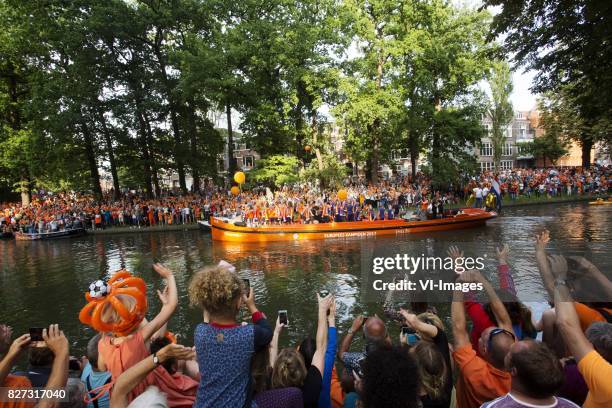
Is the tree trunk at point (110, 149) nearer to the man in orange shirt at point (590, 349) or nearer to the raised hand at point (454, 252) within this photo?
the raised hand at point (454, 252)

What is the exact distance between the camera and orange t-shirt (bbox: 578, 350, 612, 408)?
2.17m

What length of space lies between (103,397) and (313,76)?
2775 centimetres

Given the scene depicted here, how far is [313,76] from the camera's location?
28.5 metres

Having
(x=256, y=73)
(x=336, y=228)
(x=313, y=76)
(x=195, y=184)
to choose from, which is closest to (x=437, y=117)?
(x=313, y=76)

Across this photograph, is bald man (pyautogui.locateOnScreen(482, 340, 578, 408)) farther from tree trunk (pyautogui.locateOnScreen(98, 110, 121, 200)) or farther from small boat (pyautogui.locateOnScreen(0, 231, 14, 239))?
tree trunk (pyautogui.locateOnScreen(98, 110, 121, 200))

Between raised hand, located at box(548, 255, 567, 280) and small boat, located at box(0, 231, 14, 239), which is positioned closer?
raised hand, located at box(548, 255, 567, 280)

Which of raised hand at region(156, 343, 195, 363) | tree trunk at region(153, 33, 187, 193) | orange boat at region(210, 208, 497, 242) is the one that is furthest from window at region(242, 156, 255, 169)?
raised hand at region(156, 343, 195, 363)

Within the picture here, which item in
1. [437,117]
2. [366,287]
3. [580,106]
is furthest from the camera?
[437,117]

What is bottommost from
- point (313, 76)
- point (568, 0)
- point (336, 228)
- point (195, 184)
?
point (336, 228)

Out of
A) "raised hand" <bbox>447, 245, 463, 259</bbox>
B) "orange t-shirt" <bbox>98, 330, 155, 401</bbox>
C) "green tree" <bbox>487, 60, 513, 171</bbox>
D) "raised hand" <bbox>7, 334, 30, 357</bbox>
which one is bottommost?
"orange t-shirt" <bbox>98, 330, 155, 401</bbox>

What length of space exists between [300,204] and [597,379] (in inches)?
791

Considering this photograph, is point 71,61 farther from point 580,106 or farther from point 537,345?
point 537,345

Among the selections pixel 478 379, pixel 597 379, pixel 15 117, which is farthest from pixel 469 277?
pixel 15 117

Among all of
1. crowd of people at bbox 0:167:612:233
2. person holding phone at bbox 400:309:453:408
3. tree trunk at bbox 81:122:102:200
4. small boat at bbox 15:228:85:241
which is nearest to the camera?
person holding phone at bbox 400:309:453:408
